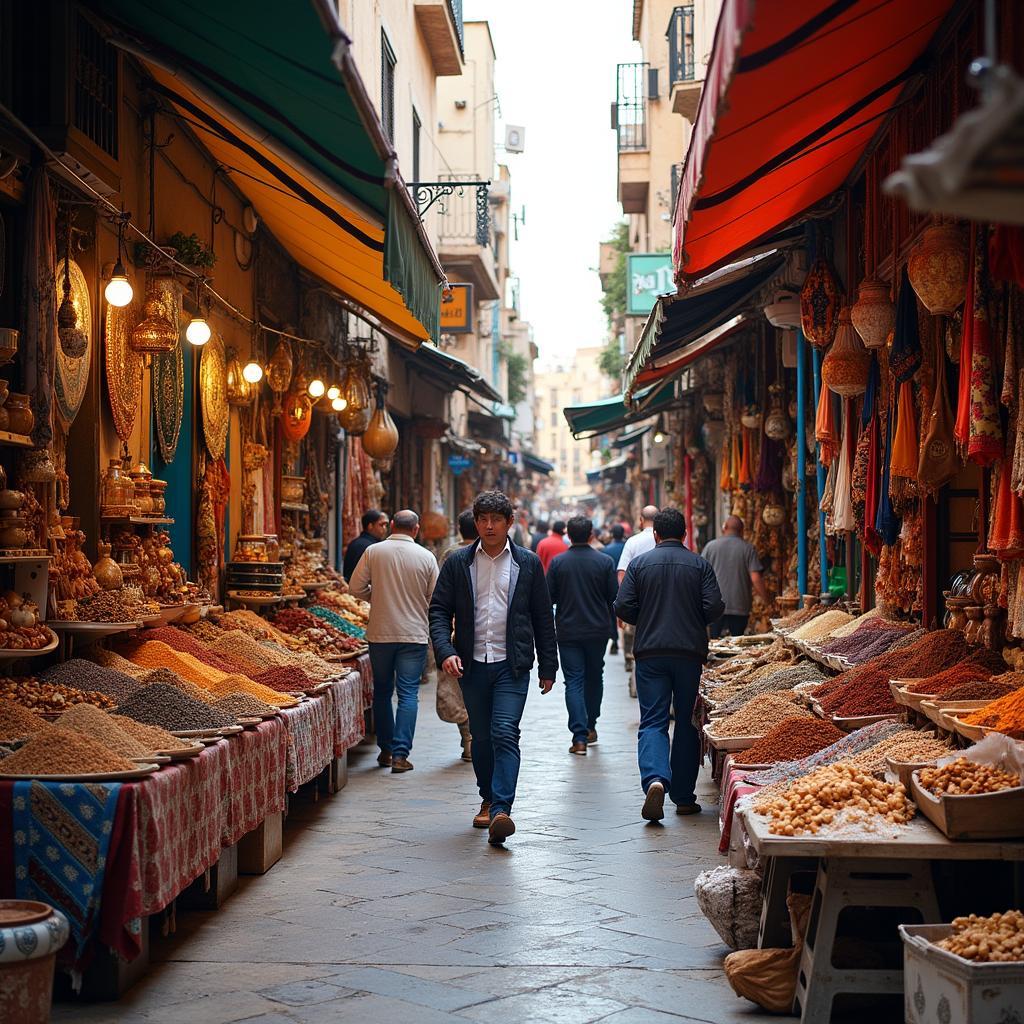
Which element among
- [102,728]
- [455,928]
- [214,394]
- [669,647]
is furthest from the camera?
[214,394]

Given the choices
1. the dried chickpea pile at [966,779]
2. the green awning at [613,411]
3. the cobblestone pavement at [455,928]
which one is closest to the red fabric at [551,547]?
the green awning at [613,411]

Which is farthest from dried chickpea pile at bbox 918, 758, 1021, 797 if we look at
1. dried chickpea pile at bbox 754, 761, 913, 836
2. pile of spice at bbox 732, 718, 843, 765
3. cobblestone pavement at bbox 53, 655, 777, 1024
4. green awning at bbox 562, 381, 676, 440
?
green awning at bbox 562, 381, 676, 440

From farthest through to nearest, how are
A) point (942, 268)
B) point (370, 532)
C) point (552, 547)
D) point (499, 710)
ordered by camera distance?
1. point (552, 547)
2. point (370, 532)
3. point (499, 710)
4. point (942, 268)

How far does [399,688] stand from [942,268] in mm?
5745

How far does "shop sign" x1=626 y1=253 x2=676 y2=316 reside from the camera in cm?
2050

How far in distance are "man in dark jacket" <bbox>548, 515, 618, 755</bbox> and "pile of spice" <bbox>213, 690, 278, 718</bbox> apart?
174 inches

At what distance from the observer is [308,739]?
323 inches

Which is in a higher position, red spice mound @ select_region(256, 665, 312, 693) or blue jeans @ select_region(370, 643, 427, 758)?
red spice mound @ select_region(256, 665, 312, 693)

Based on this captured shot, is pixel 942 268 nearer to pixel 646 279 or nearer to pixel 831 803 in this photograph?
pixel 831 803

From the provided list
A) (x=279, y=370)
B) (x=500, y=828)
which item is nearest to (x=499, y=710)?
(x=500, y=828)

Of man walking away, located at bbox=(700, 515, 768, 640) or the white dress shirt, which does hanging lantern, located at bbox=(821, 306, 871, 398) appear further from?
man walking away, located at bbox=(700, 515, 768, 640)

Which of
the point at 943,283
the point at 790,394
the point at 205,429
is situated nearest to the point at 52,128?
the point at 205,429

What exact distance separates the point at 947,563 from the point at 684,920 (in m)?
3.05

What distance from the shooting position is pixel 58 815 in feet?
16.7
